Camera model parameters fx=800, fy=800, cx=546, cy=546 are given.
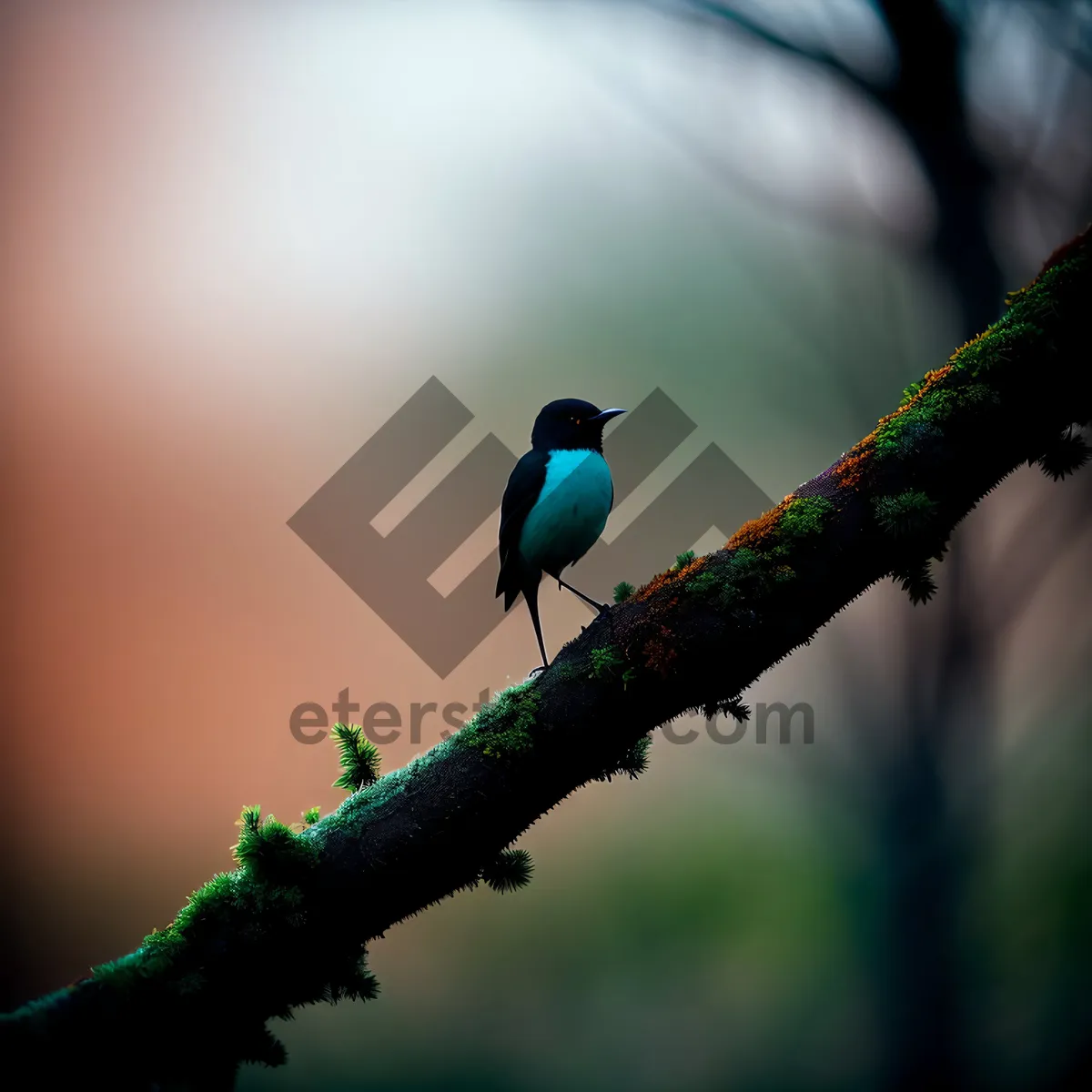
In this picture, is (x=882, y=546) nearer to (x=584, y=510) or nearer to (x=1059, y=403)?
(x=1059, y=403)

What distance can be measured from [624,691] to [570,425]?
104 cm

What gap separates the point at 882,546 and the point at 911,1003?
3658 millimetres

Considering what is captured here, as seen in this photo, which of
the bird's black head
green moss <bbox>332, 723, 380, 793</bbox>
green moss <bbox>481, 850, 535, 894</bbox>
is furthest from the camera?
the bird's black head

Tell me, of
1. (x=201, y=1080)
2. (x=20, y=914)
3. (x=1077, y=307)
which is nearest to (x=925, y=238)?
(x=1077, y=307)

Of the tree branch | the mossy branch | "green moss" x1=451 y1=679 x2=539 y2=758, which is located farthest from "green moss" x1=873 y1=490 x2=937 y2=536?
the tree branch

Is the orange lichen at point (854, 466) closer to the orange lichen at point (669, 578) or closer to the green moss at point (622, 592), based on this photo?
the orange lichen at point (669, 578)

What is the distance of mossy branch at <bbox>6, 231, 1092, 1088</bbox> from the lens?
1555 mm

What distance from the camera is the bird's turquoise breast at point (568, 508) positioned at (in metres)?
2.28

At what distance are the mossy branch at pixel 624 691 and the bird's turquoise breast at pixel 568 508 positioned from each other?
649 millimetres

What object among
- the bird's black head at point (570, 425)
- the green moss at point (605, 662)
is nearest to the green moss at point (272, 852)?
the green moss at point (605, 662)

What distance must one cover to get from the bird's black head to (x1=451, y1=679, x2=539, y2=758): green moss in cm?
90

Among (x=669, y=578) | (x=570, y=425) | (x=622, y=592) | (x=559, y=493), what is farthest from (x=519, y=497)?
(x=669, y=578)

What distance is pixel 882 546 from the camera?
5.21ft

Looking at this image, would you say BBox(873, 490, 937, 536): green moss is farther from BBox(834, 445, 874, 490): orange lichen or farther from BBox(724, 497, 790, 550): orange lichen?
BBox(724, 497, 790, 550): orange lichen
